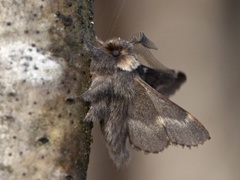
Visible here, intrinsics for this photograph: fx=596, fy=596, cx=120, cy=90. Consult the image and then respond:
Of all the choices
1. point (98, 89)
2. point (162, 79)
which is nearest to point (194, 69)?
point (162, 79)

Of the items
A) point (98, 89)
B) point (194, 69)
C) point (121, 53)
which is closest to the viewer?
point (98, 89)

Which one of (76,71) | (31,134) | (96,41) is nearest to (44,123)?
(31,134)

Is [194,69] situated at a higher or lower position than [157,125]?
lower

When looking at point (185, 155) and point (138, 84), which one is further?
point (185, 155)

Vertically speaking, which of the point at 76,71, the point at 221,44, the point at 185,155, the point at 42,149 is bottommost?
the point at 185,155

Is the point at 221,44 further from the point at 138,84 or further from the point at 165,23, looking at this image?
the point at 138,84

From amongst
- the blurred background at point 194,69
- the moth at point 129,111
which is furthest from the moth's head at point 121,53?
the blurred background at point 194,69

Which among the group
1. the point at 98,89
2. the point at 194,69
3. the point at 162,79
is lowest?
the point at 194,69

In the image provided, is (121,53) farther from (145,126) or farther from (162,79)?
(162,79)
